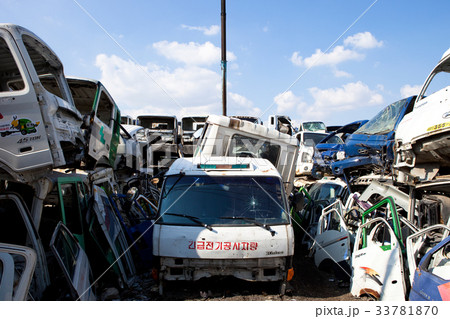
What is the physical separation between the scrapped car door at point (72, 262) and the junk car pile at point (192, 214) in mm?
19

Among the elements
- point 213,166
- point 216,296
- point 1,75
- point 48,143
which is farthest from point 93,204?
point 1,75

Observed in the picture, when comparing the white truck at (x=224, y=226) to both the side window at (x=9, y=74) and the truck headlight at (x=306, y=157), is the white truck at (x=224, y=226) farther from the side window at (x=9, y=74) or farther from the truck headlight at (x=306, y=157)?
the truck headlight at (x=306, y=157)

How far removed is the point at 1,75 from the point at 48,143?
2155mm

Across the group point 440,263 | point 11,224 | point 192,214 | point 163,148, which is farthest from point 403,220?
point 163,148

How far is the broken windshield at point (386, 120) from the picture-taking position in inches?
324

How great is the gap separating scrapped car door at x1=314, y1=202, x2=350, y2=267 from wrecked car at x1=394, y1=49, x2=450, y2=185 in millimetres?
1363

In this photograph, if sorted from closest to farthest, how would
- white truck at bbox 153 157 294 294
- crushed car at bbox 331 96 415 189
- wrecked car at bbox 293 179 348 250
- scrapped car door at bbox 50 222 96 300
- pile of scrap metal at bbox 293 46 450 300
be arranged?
scrapped car door at bbox 50 222 96 300 < pile of scrap metal at bbox 293 46 450 300 < white truck at bbox 153 157 294 294 < wrecked car at bbox 293 179 348 250 < crushed car at bbox 331 96 415 189

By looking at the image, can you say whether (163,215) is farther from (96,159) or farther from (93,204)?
(96,159)

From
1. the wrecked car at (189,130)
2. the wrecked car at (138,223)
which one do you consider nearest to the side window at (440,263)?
the wrecked car at (138,223)

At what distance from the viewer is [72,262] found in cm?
394

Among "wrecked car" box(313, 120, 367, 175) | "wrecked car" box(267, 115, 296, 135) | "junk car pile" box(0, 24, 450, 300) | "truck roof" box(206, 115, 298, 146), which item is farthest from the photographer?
"wrecked car" box(267, 115, 296, 135)

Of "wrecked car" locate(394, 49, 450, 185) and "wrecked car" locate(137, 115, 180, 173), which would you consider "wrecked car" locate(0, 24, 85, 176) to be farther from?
"wrecked car" locate(137, 115, 180, 173)

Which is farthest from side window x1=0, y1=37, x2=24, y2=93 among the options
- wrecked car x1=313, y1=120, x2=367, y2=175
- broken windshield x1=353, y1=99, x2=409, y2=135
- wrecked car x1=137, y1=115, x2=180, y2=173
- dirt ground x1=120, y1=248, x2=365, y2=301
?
wrecked car x1=313, y1=120, x2=367, y2=175

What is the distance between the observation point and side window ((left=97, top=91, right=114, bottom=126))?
8.20 m
